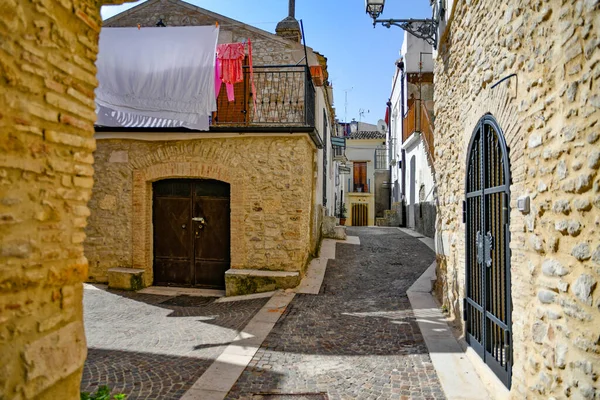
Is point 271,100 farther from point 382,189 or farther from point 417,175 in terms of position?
point 382,189

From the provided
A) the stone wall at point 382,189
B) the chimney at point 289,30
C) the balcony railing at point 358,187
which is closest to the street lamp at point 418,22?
the chimney at point 289,30

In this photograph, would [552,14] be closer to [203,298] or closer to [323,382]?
[323,382]

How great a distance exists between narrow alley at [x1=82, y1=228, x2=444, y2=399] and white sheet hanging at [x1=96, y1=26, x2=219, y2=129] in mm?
3384

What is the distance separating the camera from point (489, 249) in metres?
3.93

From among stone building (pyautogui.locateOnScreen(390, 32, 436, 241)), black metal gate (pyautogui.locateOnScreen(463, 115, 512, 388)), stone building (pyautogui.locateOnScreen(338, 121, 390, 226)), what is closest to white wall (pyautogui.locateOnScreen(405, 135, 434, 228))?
stone building (pyautogui.locateOnScreen(390, 32, 436, 241))

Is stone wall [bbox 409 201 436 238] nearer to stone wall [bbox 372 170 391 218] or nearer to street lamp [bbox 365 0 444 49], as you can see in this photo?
street lamp [bbox 365 0 444 49]

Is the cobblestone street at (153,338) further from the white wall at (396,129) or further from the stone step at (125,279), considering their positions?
the white wall at (396,129)

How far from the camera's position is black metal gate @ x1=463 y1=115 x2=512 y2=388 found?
3453mm

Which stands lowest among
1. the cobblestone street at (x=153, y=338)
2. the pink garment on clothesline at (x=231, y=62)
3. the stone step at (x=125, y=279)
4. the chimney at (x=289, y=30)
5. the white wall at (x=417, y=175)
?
the cobblestone street at (x=153, y=338)

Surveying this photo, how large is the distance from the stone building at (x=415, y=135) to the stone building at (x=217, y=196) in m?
5.76

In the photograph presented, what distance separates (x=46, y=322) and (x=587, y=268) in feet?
10.1

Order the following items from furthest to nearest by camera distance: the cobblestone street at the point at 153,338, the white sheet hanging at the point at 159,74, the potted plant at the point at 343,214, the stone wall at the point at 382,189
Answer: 1. the potted plant at the point at 343,214
2. the stone wall at the point at 382,189
3. the white sheet hanging at the point at 159,74
4. the cobblestone street at the point at 153,338

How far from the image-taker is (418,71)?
55.1ft

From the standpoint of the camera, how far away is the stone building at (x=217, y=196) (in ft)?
24.8
